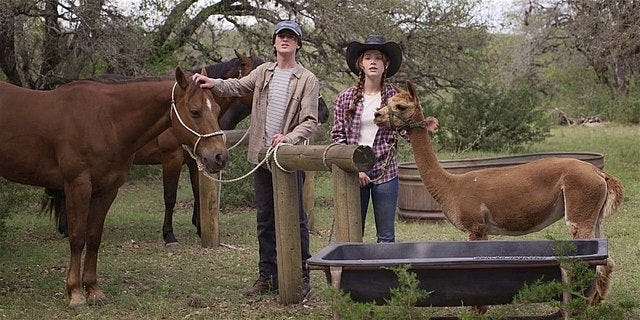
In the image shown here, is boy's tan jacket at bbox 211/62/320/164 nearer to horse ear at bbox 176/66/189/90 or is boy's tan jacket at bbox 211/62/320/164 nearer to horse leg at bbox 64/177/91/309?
horse ear at bbox 176/66/189/90

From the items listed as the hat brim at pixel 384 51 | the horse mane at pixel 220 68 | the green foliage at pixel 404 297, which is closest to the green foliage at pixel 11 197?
the horse mane at pixel 220 68

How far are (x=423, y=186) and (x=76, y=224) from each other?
537cm

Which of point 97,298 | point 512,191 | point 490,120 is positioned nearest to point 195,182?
point 97,298

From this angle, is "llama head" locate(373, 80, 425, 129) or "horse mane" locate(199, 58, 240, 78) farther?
"horse mane" locate(199, 58, 240, 78)

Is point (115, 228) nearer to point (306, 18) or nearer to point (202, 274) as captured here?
point (202, 274)

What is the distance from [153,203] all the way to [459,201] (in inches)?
346

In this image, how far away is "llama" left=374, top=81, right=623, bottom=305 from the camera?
5.76 meters

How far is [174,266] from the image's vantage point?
27.1 ft

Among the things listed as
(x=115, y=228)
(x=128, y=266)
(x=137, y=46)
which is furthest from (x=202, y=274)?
(x=137, y=46)

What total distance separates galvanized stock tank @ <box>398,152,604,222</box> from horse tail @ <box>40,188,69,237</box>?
412cm

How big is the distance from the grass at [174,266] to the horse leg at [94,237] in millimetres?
183

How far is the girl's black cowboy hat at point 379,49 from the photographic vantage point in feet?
19.5

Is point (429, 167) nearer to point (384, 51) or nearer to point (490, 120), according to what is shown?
point (384, 51)

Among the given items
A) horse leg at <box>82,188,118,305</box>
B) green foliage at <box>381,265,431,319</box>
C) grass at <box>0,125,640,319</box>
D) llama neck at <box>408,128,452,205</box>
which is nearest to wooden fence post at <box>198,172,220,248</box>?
grass at <box>0,125,640,319</box>
